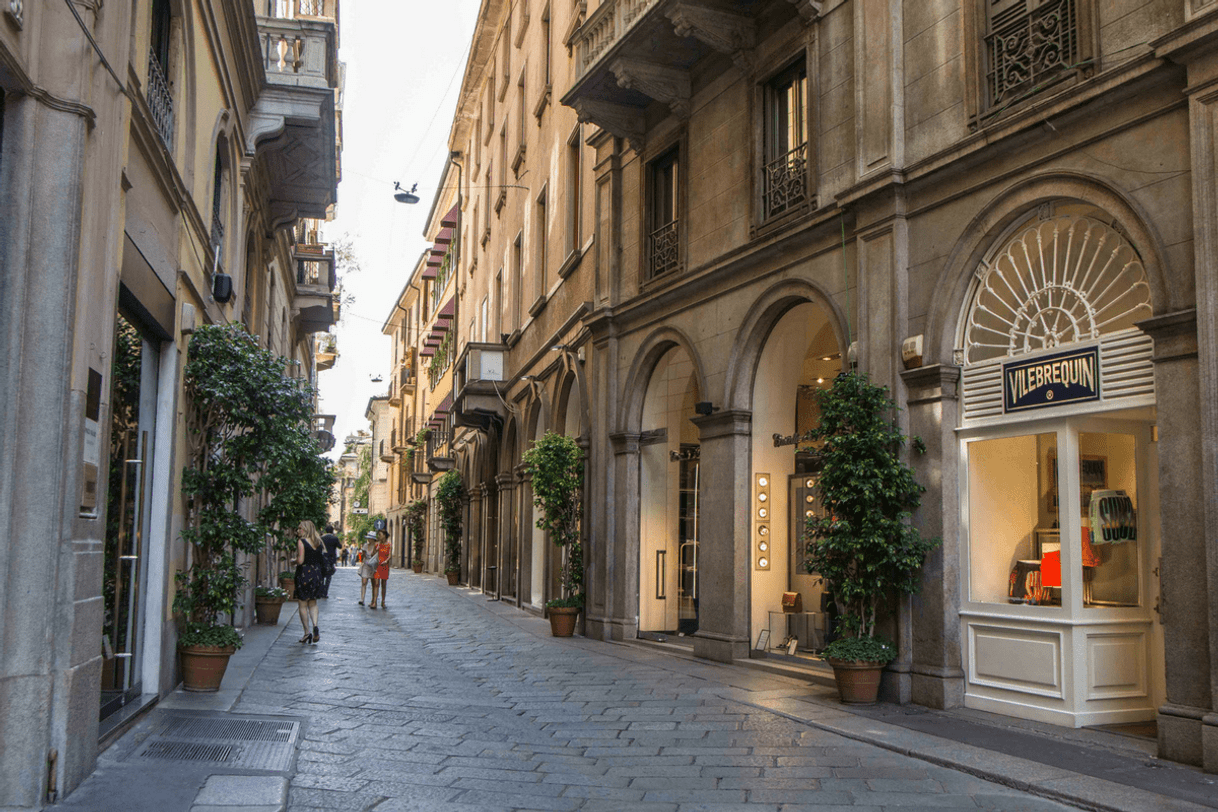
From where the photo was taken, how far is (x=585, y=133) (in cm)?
1953

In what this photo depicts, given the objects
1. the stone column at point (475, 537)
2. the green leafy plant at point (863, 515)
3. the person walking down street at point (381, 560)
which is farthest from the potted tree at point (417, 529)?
the green leafy plant at point (863, 515)

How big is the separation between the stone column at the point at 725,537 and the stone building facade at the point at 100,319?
622cm

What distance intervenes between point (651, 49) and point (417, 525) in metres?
41.1

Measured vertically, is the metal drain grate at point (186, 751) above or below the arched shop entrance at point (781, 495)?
below

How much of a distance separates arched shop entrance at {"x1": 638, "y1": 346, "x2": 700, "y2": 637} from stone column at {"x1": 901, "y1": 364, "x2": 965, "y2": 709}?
6.55 metres

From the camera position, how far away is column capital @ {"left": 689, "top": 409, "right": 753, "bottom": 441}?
13.4m

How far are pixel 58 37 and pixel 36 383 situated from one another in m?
1.94

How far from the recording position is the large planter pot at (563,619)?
1694 cm

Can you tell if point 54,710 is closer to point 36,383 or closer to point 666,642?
point 36,383

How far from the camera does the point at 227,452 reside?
35.2ft

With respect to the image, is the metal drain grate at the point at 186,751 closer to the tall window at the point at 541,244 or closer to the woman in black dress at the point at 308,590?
the woman in black dress at the point at 308,590

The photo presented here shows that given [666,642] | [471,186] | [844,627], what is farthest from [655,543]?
[471,186]

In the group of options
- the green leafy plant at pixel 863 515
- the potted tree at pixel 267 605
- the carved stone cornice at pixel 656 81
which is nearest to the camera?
the green leafy plant at pixel 863 515

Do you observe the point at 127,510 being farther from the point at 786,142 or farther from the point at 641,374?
the point at 641,374
